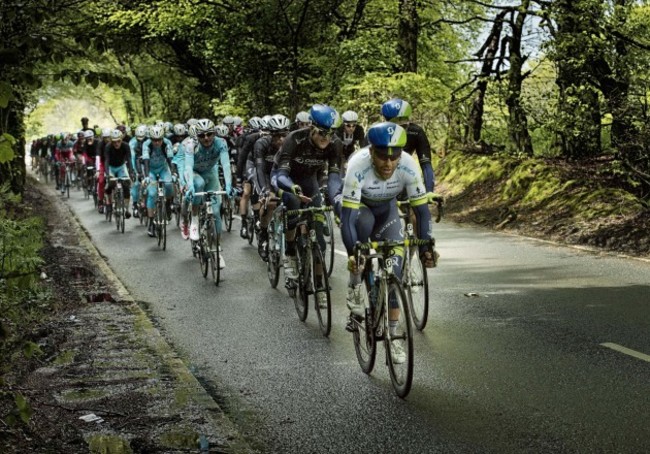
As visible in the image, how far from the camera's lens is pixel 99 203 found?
23312mm

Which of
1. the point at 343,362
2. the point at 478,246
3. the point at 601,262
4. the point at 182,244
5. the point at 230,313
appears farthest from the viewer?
the point at 182,244

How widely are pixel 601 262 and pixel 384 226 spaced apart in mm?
5707

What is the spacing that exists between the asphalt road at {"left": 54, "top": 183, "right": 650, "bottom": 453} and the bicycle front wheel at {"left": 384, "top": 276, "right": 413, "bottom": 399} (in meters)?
0.14

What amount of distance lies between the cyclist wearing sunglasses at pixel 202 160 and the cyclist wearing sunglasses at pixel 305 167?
9.27 feet

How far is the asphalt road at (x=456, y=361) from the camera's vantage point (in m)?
5.35

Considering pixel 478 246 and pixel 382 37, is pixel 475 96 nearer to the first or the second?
pixel 382 37

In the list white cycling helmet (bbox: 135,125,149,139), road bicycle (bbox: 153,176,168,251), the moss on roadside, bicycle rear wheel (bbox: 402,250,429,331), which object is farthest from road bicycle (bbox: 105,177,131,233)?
bicycle rear wheel (bbox: 402,250,429,331)

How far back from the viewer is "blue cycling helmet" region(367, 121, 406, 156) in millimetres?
6512

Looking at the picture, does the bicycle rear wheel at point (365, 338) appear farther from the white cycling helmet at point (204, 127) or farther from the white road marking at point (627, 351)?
the white cycling helmet at point (204, 127)

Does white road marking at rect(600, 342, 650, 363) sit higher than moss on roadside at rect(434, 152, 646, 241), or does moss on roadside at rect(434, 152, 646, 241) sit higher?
moss on roadside at rect(434, 152, 646, 241)

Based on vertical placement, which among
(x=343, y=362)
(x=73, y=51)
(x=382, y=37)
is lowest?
(x=343, y=362)

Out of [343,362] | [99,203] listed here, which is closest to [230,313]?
[343,362]

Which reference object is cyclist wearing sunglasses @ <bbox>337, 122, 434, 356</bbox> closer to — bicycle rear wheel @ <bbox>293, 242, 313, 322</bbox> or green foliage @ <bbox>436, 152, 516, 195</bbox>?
bicycle rear wheel @ <bbox>293, 242, 313, 322</bbox>

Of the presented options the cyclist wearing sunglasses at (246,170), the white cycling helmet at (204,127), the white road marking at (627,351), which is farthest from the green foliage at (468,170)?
the white road marking at (627,351)
